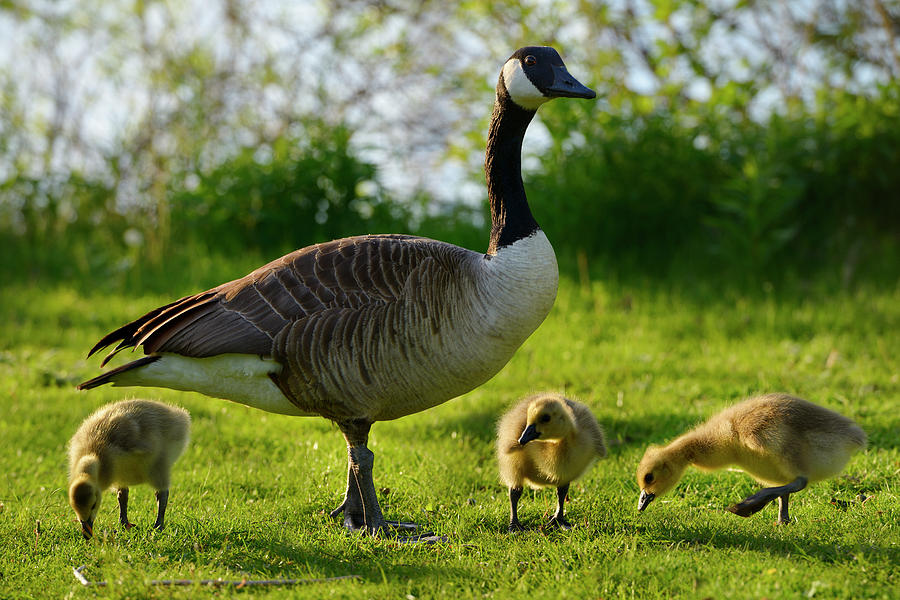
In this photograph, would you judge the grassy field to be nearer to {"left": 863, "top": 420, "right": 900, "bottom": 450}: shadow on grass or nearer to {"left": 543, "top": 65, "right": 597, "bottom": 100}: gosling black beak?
{"left": 863, "top": 420, "right": 900, "bottom": 450}: shadow on grass

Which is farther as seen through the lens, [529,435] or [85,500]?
[529,435]

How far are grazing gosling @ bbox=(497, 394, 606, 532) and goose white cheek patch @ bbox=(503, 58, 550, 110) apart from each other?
5.58 ft

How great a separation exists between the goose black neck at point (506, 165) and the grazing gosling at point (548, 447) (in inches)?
40.5

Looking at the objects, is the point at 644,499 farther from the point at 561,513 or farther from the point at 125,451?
the point at 125,451

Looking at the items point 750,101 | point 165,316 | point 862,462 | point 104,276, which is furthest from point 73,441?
point 750,101

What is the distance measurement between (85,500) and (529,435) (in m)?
2.31

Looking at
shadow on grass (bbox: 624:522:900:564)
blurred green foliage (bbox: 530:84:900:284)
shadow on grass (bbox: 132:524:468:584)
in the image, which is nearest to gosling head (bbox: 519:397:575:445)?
shadow on grass (bbox: 624:522:900:564)

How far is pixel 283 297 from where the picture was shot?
486cm

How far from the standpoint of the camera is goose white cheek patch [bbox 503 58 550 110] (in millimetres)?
5027

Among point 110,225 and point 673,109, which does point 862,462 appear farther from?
point 110,225

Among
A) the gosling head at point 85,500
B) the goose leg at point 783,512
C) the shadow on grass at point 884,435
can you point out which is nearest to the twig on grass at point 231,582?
the gosling head at point 85,500

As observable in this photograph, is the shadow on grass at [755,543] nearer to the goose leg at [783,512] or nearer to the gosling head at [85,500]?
the goose leg at [783,512]

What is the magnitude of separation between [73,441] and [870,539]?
14.0ft

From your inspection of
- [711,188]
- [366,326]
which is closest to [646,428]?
[366,326]
